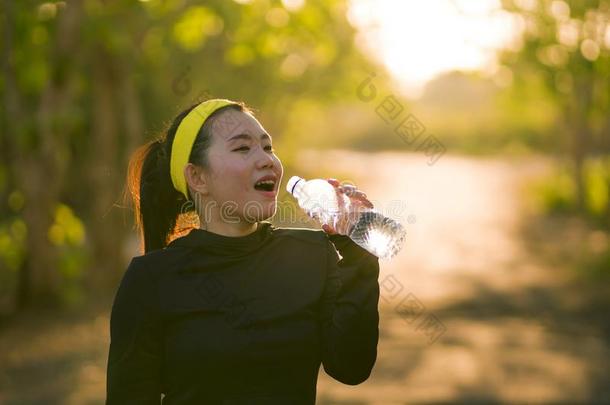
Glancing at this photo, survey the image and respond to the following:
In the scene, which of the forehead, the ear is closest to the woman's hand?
the forehead

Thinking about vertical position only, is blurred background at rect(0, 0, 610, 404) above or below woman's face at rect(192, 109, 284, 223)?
above

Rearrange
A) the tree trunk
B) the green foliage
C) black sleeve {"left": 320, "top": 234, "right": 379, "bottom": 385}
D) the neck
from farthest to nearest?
the green foliage, the tree trunk, the neck, black sleeve {"left": 320, "top": 234, "right": 379, "bottom": 385}

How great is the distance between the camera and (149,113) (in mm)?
23500

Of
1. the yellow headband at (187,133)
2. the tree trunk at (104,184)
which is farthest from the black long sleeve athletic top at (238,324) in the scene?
the tree trunk at (104,184)

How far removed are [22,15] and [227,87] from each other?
1621 centimetres

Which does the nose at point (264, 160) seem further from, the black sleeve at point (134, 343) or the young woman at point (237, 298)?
the black sleeve at point (134, 343)

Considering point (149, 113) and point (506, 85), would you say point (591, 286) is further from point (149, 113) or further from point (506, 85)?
point (149, 113)

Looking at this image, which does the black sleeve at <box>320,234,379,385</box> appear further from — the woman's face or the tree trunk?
the tree trunk

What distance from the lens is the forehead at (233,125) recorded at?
258cm

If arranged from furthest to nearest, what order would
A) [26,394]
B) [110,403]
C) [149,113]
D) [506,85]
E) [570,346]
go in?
1. [149,113]
2. [506,85]
3. [570,346]
4. [26,394]
5. [110,403]

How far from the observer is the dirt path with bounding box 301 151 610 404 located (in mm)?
8070

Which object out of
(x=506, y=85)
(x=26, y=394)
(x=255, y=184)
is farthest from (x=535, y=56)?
(x=255, y=184)

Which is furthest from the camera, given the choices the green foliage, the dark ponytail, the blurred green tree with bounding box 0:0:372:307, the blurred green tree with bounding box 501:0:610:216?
the green foliage

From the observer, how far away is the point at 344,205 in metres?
2.56
